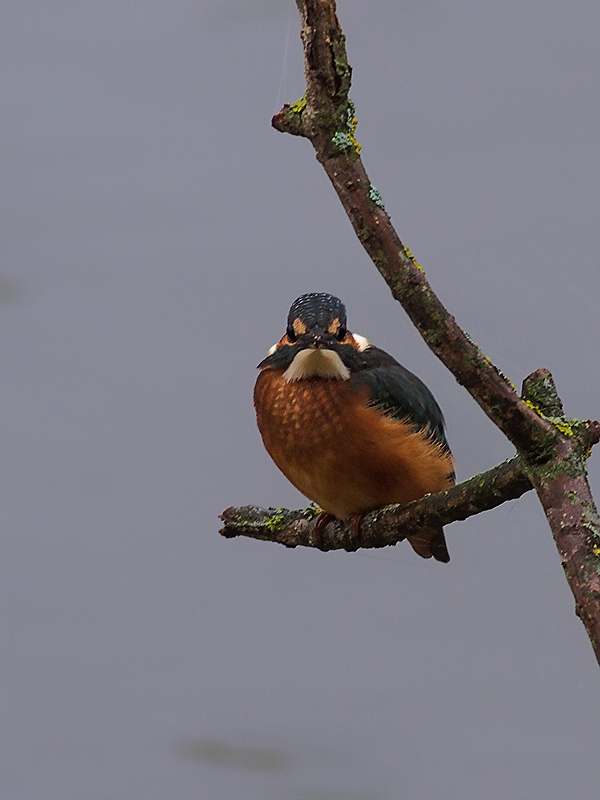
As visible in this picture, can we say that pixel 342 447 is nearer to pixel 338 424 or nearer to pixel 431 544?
pixel 338 424

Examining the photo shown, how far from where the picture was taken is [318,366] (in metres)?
1.22

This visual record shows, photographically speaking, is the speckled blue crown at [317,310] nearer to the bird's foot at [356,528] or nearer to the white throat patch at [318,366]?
the white throat patch at [318,366]

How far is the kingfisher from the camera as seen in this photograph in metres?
1.20

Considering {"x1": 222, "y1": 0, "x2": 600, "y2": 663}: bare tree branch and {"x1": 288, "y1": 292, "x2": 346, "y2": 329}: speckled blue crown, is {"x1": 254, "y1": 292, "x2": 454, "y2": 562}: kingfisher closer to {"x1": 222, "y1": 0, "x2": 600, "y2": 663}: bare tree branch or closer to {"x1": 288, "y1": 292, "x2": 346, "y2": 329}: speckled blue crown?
{"x1": 288, "y1": 292, "x2": 346, "y2": 329}: speckled blue crown

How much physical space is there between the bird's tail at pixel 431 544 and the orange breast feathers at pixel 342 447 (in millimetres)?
179

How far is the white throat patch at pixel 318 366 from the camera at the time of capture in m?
1.22

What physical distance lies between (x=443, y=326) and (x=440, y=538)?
0.76 meters

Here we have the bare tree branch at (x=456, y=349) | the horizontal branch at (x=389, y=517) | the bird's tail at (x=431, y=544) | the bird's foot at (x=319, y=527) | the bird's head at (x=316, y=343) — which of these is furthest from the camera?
the bird's tail at (x=431, y=544)

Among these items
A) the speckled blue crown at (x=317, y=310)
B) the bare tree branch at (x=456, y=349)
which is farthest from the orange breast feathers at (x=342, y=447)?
the bare tree branch at (x=456, y=349)

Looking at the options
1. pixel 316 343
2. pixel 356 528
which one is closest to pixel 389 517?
pixel 356 528

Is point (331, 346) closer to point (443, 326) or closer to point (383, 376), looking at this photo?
point (383, 376)

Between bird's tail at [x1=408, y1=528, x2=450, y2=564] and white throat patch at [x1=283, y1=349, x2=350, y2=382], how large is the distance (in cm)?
33

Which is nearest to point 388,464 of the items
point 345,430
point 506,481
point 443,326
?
point 345,430

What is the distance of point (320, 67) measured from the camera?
69 cm
